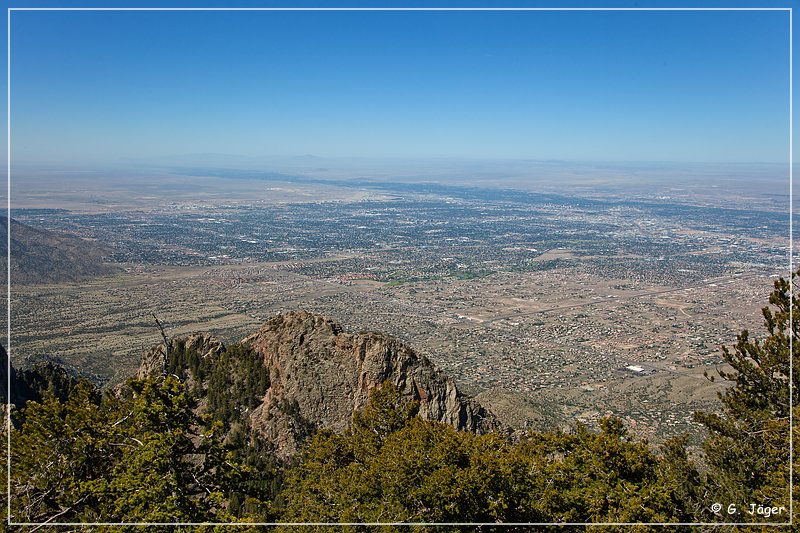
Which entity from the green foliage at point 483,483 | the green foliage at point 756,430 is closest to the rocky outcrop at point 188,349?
the green foliage at point 483,483

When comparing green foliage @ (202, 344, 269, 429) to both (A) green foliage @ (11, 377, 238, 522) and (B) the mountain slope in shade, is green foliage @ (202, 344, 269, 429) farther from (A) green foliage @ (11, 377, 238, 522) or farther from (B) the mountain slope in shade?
(A) green foliage @ (11, 377, 238, 522)

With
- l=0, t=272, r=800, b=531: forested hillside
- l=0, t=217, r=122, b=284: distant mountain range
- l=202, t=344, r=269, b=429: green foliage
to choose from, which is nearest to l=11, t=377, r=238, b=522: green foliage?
→ l=0, t=272, r=800, b=531: forested hillside

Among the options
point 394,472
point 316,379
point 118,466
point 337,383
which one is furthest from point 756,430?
point 316,379

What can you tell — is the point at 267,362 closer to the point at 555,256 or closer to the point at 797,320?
the point at 797,320

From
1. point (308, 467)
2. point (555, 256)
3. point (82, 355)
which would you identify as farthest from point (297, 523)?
point (555, 256)

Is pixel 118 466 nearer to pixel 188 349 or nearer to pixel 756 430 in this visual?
pixel 756 430
